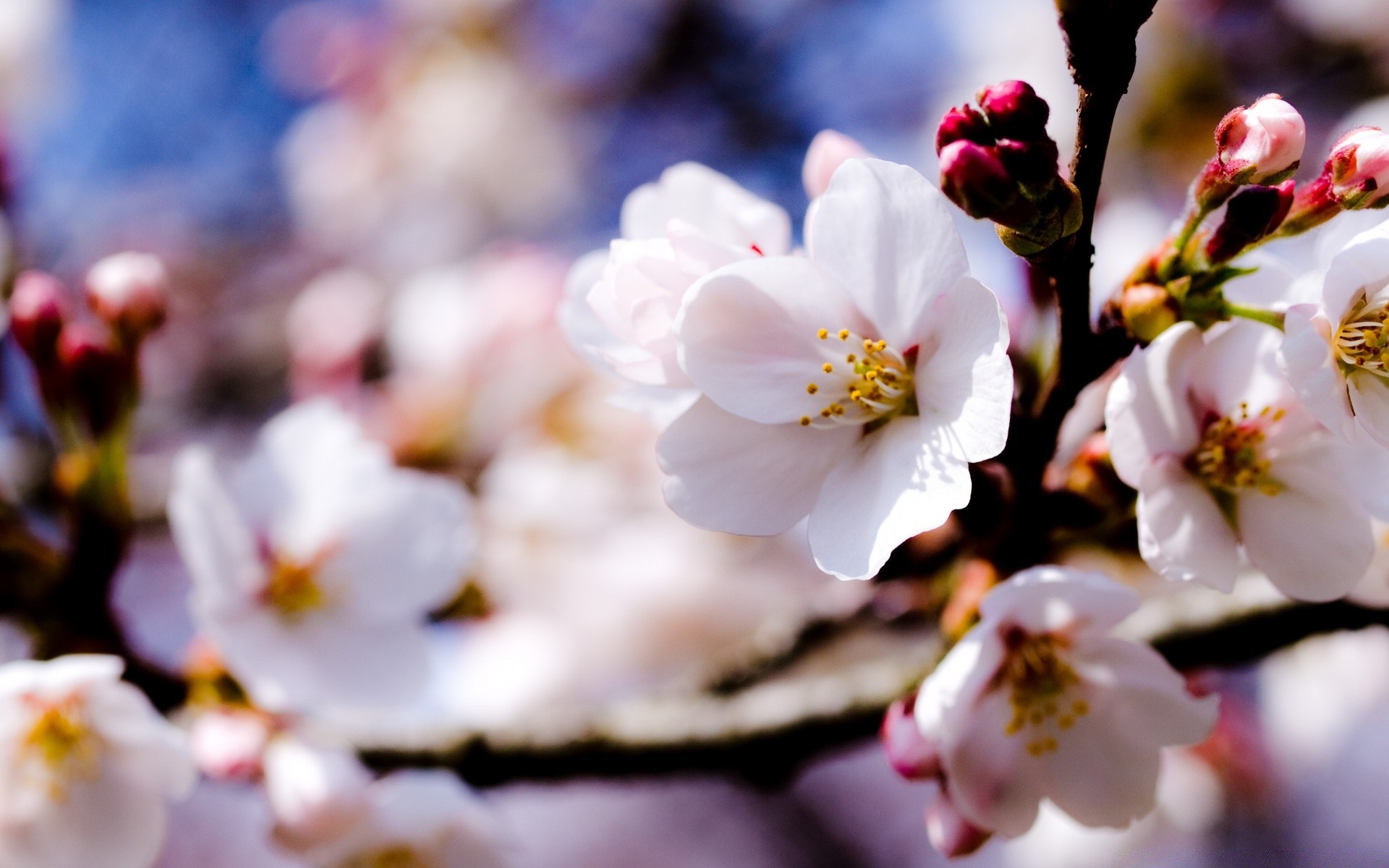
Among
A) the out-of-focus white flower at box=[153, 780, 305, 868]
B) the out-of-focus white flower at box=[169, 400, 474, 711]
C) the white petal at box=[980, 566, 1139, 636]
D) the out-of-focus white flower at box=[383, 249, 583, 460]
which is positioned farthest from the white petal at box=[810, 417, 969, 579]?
the out-of-focus white flower at box=[153, 780, 305, 868]

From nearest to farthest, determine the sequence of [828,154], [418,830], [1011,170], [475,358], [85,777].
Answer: [1011,170], [828,154], [85,777], [418,830], [475,358]

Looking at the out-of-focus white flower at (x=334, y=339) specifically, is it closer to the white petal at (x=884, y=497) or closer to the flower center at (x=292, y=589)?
the flower center at (x=292, y=589)

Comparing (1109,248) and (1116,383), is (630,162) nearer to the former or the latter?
(1109,248)

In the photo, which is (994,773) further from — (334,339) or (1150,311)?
(334,339)

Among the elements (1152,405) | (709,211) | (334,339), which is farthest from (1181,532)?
(334,339)

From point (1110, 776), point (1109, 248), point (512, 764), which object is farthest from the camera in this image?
point (1109, 248)

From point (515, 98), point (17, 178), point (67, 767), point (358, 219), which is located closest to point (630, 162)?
point (515, 98)

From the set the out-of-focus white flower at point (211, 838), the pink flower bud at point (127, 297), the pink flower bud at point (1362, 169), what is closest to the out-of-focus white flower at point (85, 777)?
the pink flower bud at point (127, 297)
